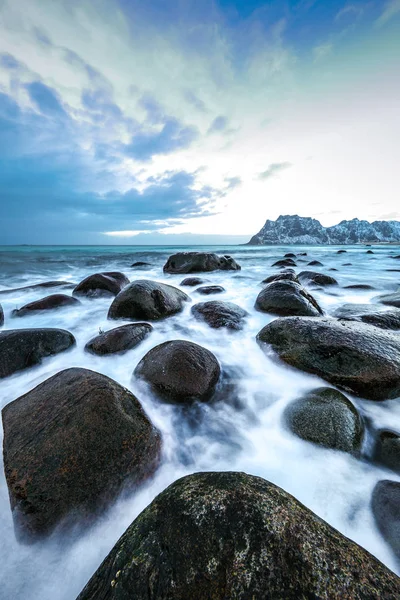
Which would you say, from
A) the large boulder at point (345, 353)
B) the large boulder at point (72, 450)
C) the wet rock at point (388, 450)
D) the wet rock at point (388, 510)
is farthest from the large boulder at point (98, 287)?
the wet rock at point (388, 510)

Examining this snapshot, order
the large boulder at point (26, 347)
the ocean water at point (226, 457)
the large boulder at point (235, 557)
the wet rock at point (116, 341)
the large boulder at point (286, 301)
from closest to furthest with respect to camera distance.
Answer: the large boulder at point (235, 557), the ocean water at point (226, 457), the large boulder at point (26, 347), the wet rock at point (116, 341), the large boulder at point (286, 301)

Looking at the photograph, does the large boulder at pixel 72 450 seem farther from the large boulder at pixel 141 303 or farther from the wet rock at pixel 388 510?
the large boulder at pixel 141 303

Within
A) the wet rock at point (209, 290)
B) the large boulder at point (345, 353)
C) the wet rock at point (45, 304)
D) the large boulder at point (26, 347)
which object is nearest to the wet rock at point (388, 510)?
the large boulder at point (345, 353)

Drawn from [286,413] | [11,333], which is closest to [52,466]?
[286,413]

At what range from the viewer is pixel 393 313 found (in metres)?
4.64

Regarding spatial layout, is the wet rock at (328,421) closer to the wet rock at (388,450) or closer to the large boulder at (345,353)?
the wet rock at (388,450)

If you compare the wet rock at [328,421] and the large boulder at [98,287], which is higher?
the large boulder at [98,287]

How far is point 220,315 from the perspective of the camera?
16.4ft

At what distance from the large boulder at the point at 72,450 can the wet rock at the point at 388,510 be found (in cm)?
159

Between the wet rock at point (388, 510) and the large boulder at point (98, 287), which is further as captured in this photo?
the large boulder at point (98, 287)

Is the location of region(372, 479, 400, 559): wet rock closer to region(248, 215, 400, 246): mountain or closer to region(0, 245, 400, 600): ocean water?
region(0, 245, 400, 600): ocean water

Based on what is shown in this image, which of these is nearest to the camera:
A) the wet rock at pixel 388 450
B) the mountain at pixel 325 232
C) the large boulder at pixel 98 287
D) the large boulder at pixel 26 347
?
the wet rock at pixel 388 450

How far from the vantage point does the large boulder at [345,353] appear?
111 inches

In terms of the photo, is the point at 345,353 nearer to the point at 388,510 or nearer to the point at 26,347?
the point at 388,510
